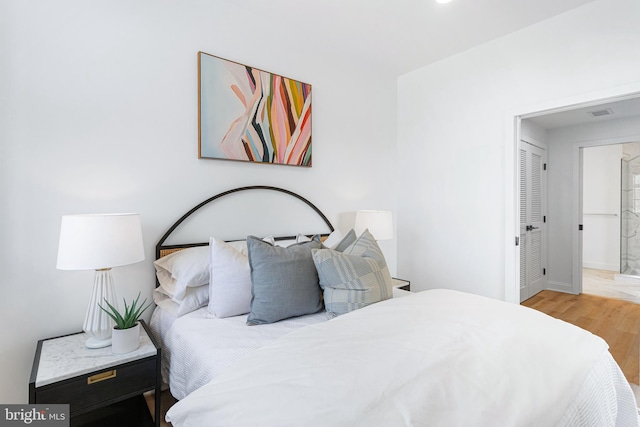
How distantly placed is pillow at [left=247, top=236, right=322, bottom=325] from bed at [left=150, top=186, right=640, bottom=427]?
0.01 metres

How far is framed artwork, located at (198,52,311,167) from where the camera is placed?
2238 mm

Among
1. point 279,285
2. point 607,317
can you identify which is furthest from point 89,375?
point 607,317

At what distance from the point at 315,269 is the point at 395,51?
2289 millimetres

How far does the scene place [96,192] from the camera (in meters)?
1.86

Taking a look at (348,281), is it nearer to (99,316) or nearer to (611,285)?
(99,316)

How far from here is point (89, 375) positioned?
139cm

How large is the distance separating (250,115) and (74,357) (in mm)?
1771

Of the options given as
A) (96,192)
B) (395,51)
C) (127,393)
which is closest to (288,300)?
(127,393)

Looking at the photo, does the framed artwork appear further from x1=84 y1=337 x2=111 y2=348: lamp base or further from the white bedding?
x1=84 y1=337 x2=111 y2=348: lamp base

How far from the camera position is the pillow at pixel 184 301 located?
72.2 inches

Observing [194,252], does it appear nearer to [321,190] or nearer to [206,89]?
[206,89]

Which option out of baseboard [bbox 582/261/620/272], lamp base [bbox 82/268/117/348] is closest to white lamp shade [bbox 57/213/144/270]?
lamp base [bbox 82/268/117/348]

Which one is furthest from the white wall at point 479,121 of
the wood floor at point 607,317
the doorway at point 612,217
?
the doorway at point 612,217

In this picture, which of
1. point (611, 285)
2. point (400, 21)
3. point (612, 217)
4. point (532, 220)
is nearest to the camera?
point (400, 21)
